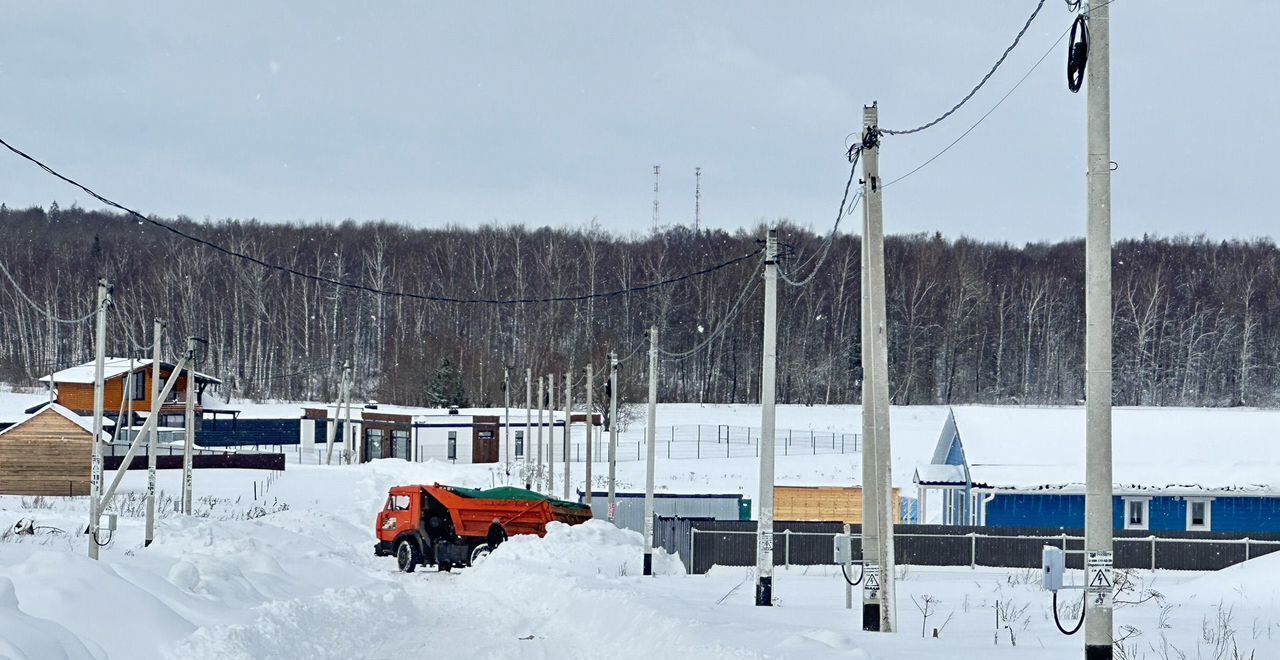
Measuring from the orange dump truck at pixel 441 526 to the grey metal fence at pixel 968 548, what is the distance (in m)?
5.12

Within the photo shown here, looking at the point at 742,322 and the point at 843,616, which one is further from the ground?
the point at 742,322

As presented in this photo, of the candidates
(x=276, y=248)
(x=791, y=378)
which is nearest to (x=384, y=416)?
(x=791, y=378)

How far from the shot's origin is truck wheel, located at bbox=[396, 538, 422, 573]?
30.7 meters

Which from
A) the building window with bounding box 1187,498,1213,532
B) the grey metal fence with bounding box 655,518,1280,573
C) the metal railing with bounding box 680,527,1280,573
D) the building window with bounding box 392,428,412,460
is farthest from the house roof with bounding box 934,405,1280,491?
the building window with bounding box 392,428,412,460

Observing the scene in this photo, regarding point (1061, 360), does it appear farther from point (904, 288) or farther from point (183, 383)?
point (183, 383)

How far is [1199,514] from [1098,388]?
3251 cm

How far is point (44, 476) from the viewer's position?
54875 millimetres

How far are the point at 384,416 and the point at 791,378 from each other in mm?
45340

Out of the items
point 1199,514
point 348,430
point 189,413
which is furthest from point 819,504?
point 348,430

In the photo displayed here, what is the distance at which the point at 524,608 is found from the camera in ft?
67.5

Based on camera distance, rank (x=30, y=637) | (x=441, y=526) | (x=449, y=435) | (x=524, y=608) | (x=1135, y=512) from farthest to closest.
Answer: (x=449, y=435), (x=1135, y=512), (x=441, y=526), (x=524, y=608), (x=30, y=637)

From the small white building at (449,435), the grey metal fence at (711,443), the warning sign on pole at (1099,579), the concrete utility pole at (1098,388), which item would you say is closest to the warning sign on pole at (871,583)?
the concrete utility pole at (1098,388)

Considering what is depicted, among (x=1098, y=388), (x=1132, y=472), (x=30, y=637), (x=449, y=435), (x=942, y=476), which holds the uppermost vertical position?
(x=1098, y=388)

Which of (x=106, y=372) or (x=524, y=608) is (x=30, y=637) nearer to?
(x=524, y=608)
